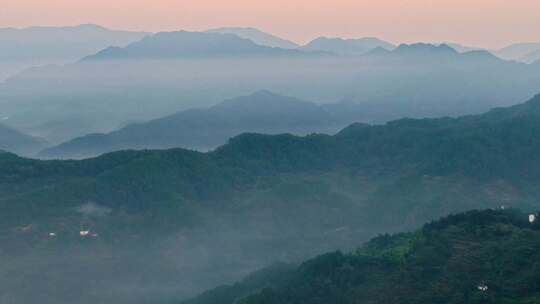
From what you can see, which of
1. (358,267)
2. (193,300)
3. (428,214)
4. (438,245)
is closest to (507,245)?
(438,245)

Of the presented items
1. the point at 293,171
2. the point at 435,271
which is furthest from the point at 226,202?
the point at 435,271

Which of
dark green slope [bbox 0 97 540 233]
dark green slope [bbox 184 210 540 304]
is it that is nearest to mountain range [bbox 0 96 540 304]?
dark green slope [bbox 0 97 540 233]

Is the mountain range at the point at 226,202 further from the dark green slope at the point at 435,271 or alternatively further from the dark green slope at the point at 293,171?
the dark green slope at the point at 435,271

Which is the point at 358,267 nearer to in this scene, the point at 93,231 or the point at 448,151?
the point at 93,231

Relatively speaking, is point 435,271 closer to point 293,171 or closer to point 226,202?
point 226,202

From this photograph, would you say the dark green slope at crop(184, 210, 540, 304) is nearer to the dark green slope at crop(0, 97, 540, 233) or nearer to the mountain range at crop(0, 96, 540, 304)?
the mountain range at crop(0, 96, 540, 304)

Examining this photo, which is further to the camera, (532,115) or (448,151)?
(532,115)
